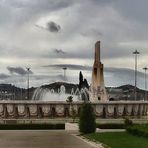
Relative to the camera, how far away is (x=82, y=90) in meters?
87.2

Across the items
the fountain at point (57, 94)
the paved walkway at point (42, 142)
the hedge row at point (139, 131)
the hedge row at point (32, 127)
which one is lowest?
the paved walkway at point (42, 142)

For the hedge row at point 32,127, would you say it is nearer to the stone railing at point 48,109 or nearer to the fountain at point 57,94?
the stone railing at point 48,109

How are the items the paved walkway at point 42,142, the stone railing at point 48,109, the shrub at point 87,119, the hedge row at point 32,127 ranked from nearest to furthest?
the paved walkway at point 42,142 < the shrub at point 87,119 < the hedge row at point 32,127 < the stone railing at point 48,109

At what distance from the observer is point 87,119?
121 ft

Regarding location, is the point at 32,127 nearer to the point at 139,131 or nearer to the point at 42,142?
the point at 139,131

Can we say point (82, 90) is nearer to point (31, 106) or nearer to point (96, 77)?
point (96, 77)

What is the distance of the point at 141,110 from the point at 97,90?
11.1 meters

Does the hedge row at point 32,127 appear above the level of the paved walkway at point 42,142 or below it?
above

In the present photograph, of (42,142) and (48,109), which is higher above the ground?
(48,109)

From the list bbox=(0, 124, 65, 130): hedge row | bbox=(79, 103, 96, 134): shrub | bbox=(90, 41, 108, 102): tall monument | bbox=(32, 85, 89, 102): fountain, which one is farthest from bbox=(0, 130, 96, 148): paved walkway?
bbox=(32, 85, 89, 102): fountain

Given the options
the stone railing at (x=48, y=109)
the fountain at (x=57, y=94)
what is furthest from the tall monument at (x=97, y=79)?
the stone railing at (x=48, y=109)

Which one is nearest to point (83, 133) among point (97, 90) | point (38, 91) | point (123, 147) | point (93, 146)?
point (93, 146)

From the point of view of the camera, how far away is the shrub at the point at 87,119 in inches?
1453

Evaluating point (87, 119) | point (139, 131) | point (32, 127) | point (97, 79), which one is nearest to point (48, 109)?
point (97, 79)
